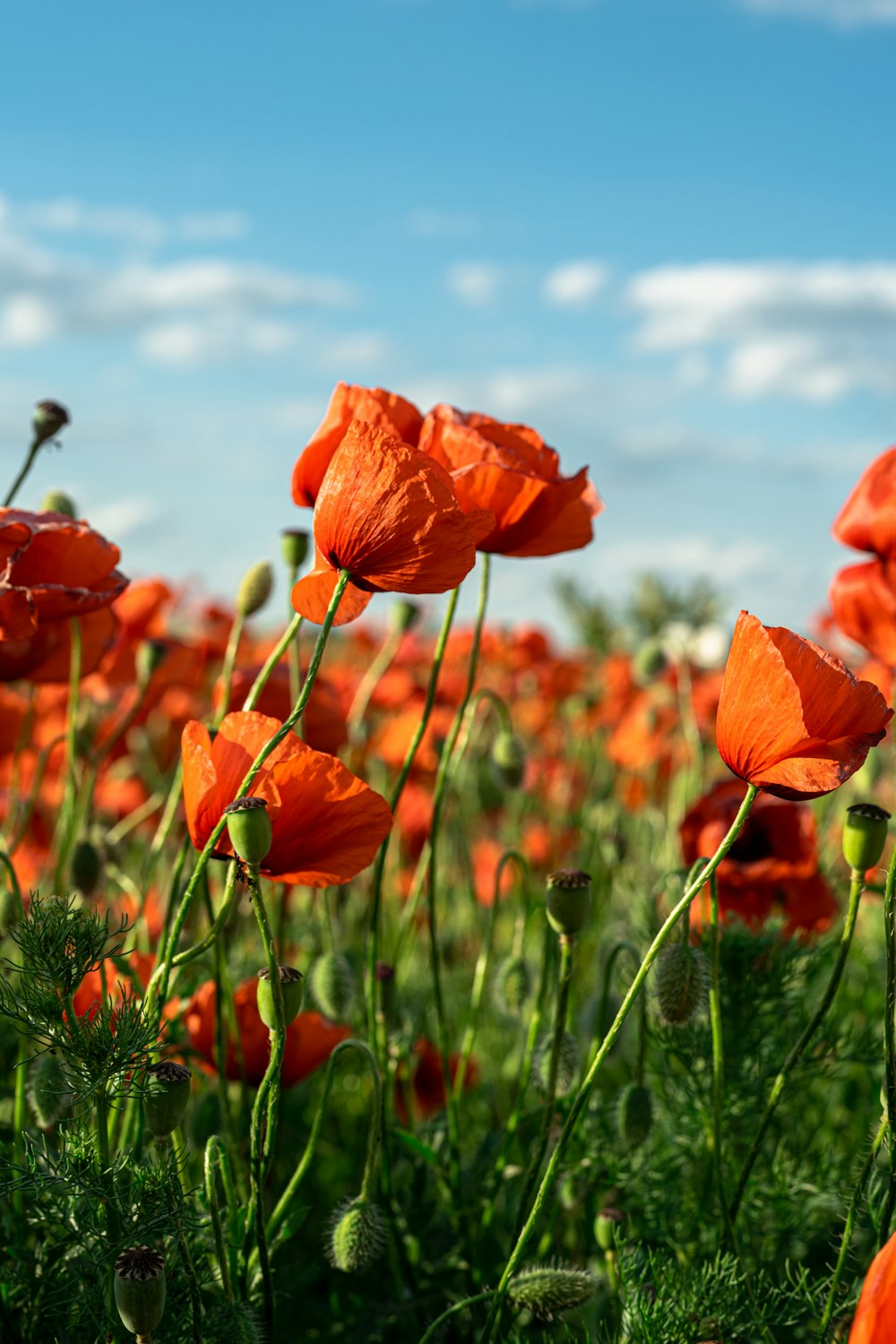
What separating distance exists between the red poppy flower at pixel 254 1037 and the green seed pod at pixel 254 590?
544 mm

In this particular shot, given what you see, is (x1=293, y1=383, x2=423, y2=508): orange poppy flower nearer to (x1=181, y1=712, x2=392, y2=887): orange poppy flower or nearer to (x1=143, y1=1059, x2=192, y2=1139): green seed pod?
(x1=181, y1=712, x2=392, y2=887): orange poppy flower

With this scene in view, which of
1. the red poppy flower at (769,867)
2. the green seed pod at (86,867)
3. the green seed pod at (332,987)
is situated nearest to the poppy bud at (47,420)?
the green seed pod at (86,867)

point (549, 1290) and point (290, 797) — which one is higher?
point (290, 797)

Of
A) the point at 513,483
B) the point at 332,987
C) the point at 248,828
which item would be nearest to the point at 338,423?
the point at 513,483

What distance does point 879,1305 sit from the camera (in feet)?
2.56

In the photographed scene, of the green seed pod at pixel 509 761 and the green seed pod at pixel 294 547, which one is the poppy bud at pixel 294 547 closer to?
the green seed pod at pixel 294 547

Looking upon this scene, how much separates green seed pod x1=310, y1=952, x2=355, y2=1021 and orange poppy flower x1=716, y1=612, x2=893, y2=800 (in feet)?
2.86

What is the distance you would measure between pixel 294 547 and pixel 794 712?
1000mm

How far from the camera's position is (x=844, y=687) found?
43.4 inches

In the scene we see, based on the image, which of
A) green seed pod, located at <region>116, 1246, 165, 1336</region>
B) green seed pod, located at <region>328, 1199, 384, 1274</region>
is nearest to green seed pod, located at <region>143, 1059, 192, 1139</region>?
green seed pod, located at <region>116, 1246, 165, 1336</region>

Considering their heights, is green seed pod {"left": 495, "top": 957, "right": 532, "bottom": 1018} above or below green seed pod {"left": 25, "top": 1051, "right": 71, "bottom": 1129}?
above

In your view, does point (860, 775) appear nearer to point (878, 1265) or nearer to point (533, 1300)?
point (533, 1300)

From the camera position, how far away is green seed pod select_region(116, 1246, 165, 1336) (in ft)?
3.29

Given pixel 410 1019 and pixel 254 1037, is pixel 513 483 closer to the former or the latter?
pixel 254 1037
